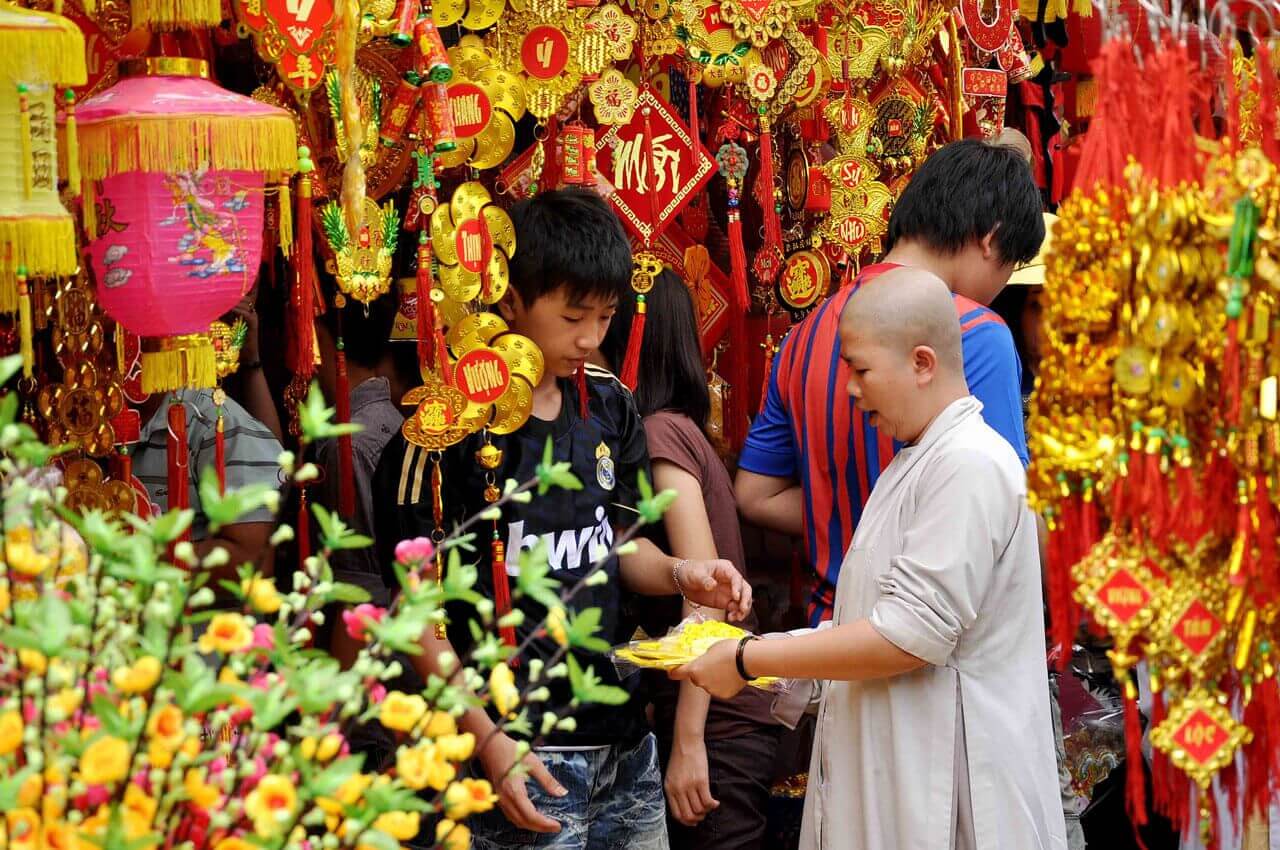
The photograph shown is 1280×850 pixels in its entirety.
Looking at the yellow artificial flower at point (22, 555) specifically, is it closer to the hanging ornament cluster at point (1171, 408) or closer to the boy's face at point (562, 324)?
the hanging ornament cluster at point (1171, 408)

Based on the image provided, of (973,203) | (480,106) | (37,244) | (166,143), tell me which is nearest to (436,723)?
(37,244)

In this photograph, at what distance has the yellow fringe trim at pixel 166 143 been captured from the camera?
1.93 m

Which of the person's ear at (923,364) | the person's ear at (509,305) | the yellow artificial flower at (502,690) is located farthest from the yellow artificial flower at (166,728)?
the person's ear at (509,305)

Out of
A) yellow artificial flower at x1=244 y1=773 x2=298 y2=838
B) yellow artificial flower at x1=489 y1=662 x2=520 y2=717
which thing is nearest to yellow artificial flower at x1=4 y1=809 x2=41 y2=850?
yellow artificial flower at x1=244 y1=773 x2=298 y2=838

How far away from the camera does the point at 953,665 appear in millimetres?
2199

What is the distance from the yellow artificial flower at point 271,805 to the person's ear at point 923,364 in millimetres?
1227

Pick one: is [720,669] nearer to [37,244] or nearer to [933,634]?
[933,634]

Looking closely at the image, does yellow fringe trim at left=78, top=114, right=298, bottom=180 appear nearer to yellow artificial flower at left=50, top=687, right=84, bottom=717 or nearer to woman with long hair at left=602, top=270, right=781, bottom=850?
→ yellow artificial flower at left=50, top=687, right=84, bottom=717

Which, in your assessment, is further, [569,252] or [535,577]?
[569,252]

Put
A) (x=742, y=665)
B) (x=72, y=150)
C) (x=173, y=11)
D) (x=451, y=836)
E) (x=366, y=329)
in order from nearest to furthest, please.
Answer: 1. (x=451, y=836)
2. (x=72, y=150)
3. (x=173, y=11)
4. (x=742, y=665)
5. (x=366, y=329)

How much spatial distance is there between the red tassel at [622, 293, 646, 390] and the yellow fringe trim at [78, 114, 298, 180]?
105 centimetres

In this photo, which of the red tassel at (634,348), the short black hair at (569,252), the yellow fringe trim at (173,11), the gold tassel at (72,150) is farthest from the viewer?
the red tassel at (634,348)

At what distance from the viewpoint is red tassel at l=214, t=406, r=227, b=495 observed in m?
2.36

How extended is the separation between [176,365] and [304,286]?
23 centimetres
